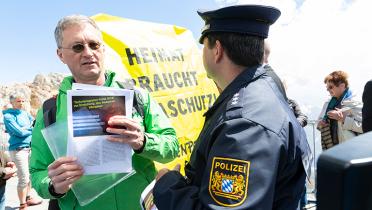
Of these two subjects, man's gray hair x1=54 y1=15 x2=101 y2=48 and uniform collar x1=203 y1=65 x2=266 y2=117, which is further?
man's gray hair x1=54 y1=15 x2=101 y2=48

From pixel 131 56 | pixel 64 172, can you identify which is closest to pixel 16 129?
pixel 131 56

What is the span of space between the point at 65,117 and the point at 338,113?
421 centimetres

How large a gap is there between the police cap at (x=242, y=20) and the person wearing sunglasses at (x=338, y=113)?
3.64 meters

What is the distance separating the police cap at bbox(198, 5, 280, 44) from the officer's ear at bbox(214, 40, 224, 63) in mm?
72

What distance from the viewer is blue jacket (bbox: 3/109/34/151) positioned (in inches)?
235

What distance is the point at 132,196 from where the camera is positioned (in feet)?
6.66

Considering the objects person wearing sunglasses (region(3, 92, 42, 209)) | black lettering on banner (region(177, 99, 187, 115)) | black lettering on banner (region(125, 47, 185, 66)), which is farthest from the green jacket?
person wearing sunglasses (region(3, 92, 42, 209))

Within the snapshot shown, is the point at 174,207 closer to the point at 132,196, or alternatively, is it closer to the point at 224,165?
the point at 224,165

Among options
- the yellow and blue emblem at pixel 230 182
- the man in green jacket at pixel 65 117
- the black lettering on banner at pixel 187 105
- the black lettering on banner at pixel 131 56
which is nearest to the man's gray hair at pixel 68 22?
the man in green jacket at pixel 65 117

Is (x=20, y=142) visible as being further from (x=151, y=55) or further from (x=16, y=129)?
(x=151, y=55)

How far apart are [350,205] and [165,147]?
157 centimetres

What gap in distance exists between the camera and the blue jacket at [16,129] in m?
5.97

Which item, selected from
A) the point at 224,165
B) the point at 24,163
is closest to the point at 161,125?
the point at 224,165

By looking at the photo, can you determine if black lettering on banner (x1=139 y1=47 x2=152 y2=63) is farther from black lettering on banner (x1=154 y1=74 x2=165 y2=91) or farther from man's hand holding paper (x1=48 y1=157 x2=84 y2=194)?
man's hand holding paper (x1=48 y1=157 x2=84 y2=194)
